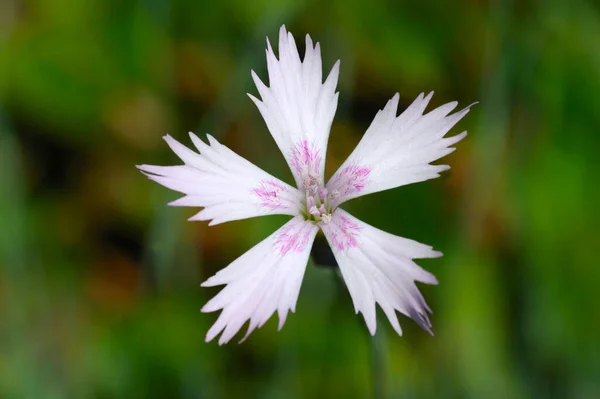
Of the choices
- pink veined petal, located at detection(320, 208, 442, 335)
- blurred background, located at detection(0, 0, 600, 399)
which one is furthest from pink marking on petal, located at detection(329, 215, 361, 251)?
blurred background, located at detection(0, 0, 600, 399)

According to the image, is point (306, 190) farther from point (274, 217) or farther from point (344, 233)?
point (274, 217)

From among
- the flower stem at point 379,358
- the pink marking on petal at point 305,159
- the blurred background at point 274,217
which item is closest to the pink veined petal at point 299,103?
the pink marking on petal at point 305,159

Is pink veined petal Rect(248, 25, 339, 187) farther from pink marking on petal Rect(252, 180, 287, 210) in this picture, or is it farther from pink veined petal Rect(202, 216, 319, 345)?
pink veined petal Rect(202, 216, 319, 345)

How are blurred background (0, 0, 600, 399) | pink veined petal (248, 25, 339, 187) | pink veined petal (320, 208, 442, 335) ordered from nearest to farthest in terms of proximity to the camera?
pink veined petal (320, 208, 442, 335)
pink veined petal (248, 25, 339, 187)
blurred background (0, 0, 600, 399)

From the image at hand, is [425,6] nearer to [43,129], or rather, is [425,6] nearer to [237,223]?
[237,223]

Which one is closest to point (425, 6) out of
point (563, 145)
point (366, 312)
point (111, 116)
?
point (563, 145)

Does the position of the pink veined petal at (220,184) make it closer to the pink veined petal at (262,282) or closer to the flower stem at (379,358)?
the pink veined petal at (262,282)

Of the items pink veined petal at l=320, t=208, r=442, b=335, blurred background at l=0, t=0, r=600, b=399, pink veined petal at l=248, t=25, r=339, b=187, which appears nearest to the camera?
pink veined petal at l=320, t=208, r=442, b=335
